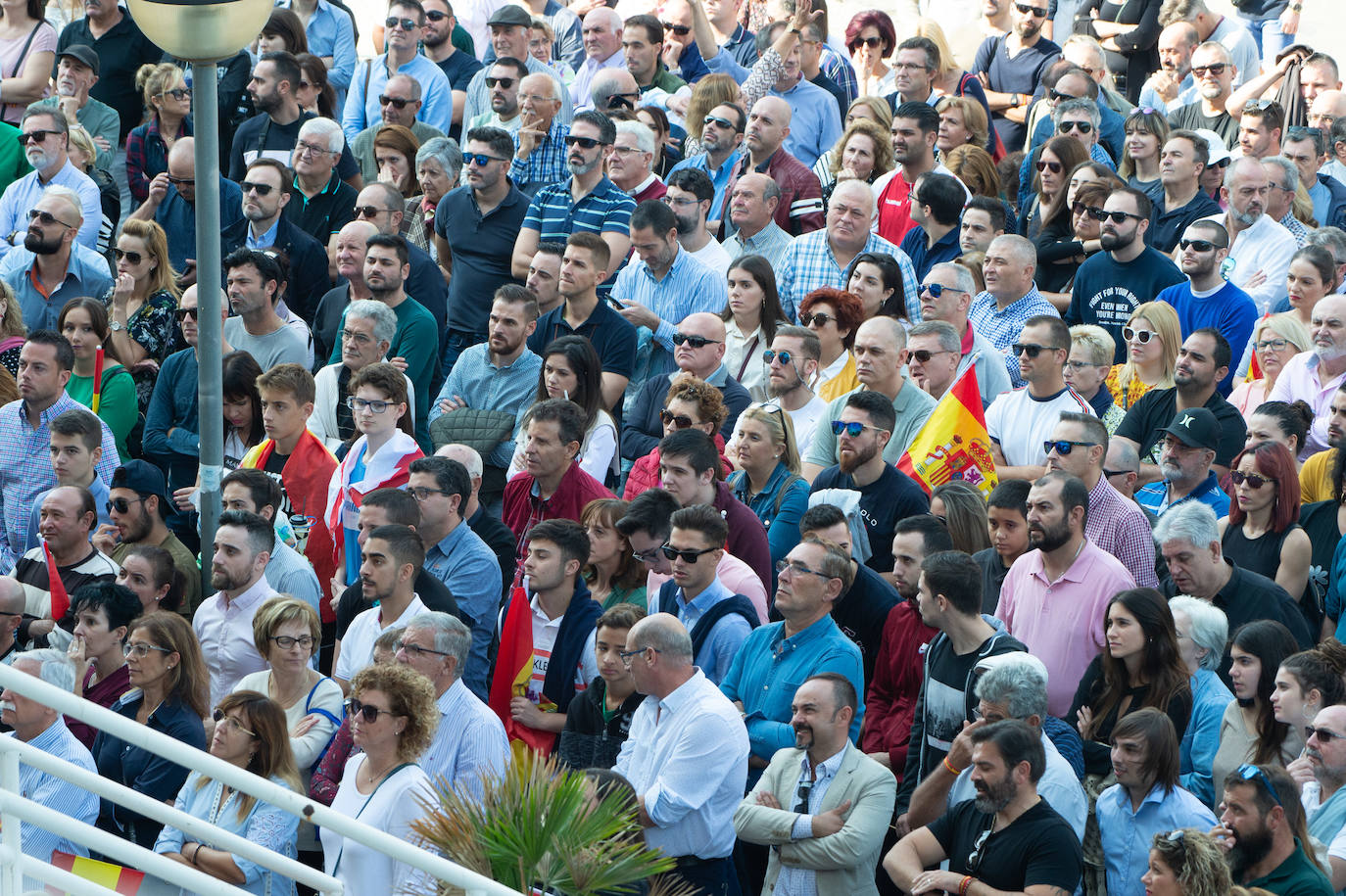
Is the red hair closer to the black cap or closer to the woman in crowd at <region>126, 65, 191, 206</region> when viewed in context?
the black cap

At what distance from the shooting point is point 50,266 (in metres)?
11.5

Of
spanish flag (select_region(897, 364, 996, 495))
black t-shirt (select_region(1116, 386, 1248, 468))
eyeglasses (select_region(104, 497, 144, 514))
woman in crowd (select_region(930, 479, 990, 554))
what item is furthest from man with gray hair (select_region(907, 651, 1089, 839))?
eyeglasses (select_region(104, 497, 144, 514))

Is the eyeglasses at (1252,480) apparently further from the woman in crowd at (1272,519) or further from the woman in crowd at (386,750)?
the woman in crowd at (386,750)

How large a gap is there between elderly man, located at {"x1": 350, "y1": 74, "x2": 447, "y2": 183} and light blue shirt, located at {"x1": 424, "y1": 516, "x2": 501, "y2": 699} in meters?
5.63

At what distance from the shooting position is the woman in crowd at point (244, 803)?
22.0 feet

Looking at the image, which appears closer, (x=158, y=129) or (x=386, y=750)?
(x=386, y=750)

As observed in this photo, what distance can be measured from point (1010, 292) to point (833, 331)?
49.4 inches

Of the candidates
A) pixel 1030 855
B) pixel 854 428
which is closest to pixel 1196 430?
pixel 854 428

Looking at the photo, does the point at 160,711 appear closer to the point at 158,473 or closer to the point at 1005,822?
the point at 158,473

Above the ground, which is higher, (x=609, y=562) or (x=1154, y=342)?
(x=1154, y=342)

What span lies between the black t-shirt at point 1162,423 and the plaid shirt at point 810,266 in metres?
1.84

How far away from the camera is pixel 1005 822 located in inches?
252

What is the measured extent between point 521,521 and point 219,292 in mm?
2189

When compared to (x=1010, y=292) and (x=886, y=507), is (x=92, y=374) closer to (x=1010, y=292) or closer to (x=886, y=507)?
(x=886, y=507)
